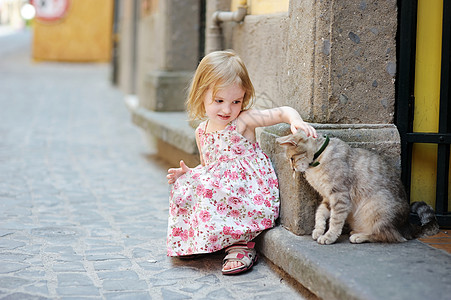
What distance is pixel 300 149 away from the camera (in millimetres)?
3273

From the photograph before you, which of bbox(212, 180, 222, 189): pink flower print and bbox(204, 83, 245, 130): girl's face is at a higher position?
bbox(204, 83, 245, 130): girl's face

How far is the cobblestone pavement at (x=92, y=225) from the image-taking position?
127 inches

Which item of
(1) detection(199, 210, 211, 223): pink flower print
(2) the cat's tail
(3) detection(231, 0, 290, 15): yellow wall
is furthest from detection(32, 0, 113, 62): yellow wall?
(2) the cat's tail

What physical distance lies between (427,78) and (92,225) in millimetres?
2406

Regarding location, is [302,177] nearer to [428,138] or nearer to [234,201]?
[234,201]

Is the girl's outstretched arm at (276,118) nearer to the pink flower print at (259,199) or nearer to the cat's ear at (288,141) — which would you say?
the cat's ear at (288,141)

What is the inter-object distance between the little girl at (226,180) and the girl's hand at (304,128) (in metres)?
0.09

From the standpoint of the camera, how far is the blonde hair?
356 centimetres

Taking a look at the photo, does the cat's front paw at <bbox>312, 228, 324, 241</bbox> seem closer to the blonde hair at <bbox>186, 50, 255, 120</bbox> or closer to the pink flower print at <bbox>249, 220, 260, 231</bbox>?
the pink flower print at <bbox>249, 220, 260, 231</bbox>

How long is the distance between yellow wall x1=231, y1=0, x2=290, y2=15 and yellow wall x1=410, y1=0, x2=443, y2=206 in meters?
0.83

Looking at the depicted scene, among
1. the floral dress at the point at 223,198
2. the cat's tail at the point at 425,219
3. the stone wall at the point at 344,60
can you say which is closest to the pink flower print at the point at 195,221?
the floral dress at the point at 223,198

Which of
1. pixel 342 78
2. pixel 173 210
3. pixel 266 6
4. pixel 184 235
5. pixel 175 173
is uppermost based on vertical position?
pixel 266 6

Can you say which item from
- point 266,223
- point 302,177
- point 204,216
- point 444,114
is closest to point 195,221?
point 204,216

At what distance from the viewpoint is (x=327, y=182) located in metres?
3.27
